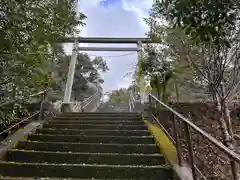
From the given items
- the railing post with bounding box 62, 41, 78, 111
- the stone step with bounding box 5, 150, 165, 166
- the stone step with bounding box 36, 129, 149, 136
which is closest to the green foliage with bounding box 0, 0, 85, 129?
the stone step with bounding box 5, 150, 165, 166

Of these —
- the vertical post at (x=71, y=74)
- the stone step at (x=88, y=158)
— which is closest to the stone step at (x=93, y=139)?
the stone step at (x=88, y=158)

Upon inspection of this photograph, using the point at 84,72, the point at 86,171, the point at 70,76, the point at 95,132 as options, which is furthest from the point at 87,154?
the point at 84,72

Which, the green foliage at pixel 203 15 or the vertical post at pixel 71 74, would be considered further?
the vertical post at pixel 71 74

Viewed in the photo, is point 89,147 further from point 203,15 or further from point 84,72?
point 84,72

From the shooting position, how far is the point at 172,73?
847cm

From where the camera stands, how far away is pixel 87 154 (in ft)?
11.8

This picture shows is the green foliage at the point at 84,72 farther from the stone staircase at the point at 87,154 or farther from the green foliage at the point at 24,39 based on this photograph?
the green foliage at the point at 24,39

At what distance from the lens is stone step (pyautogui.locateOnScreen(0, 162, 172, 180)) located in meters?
3.24

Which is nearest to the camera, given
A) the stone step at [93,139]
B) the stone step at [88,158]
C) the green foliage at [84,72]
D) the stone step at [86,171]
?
the stone step at [86,171]

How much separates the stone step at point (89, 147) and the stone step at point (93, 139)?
A: 1.18ft

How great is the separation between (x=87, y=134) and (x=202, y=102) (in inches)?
229

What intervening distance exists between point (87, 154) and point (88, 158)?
50 millimetres

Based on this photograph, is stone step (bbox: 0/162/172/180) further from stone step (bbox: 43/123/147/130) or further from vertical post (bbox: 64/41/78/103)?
vertical post (bbox: 64/41/78/103)

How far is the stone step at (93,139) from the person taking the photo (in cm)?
431
